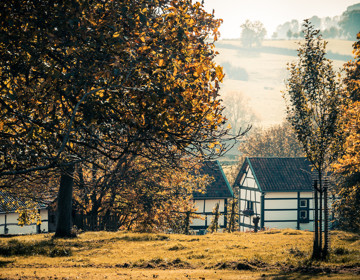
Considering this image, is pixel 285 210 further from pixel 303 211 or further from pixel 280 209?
pixel 303 211

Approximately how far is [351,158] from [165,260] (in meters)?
9.49

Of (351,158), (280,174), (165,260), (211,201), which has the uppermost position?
(280,174)

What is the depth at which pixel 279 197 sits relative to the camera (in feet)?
161

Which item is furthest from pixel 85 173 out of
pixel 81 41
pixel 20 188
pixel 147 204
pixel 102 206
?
pixel 81 41

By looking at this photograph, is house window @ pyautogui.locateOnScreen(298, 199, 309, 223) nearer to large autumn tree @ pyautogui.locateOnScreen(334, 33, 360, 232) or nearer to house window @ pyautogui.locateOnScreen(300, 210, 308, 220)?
house window @ pyautogui.locateOnScreen(300, 210, 308, 220)

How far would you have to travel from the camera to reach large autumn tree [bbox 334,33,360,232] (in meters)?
19.3

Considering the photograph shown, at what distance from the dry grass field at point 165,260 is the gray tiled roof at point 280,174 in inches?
1145

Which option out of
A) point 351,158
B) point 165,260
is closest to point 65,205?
point 165,260

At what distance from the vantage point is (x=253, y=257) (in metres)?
15.5

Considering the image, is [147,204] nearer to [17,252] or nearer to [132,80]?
[17,252]

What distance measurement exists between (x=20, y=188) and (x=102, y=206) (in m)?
7.91

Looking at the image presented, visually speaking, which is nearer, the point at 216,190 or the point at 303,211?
the point at 216,190

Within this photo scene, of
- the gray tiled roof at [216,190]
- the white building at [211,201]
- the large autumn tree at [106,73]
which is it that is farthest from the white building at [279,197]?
the large autumn tree at [106,73]

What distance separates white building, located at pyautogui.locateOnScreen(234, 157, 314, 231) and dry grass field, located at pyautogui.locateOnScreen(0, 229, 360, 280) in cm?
2850
